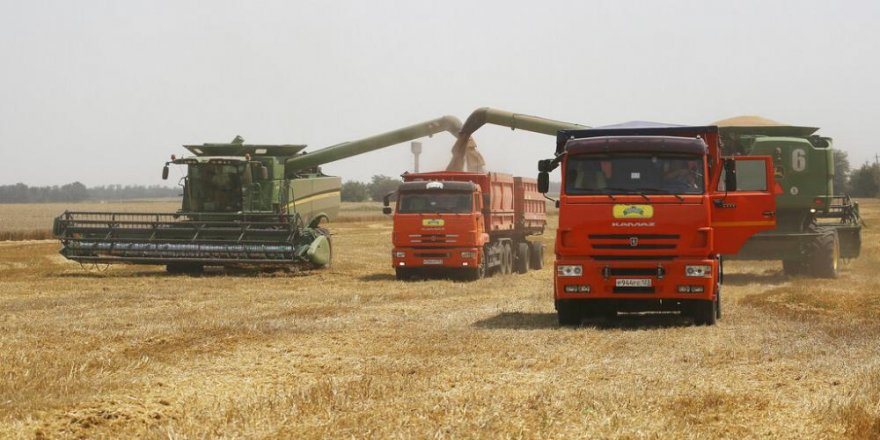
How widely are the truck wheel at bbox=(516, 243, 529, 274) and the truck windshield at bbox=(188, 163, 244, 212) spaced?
8.37 metres

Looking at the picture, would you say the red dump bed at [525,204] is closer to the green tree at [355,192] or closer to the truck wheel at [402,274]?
the truck wheel at [402,274]

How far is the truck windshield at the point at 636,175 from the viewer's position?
643 inches

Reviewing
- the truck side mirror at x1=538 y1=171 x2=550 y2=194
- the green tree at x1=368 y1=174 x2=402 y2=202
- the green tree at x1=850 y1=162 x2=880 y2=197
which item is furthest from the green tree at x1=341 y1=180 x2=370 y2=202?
the truck side mirror at x1=538 y1=171 x2=550 y2=194

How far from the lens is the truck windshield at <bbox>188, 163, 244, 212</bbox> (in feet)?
105

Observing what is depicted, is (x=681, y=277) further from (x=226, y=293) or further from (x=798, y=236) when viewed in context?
(x=798, y=236)

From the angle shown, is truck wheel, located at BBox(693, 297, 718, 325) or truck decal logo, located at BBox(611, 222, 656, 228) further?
truck wheel, located at BBox(693, 297, 718, 325)

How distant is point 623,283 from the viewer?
53.7 feet

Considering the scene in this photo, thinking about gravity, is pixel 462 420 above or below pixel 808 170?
below

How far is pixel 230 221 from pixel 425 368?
1975 centimetres

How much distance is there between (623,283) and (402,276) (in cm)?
1311

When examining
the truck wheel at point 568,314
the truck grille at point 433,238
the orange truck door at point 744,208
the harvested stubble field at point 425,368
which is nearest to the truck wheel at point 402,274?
the truck grille at point 433,238

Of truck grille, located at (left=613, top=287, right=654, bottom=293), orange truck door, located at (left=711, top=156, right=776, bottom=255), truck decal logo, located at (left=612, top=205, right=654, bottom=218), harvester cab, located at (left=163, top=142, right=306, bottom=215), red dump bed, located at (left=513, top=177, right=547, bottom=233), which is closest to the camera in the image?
truck decal logo, located at (left=612, top=205, right=654, bottom=218)

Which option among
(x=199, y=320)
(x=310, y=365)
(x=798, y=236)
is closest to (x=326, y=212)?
(x=798, y=236)

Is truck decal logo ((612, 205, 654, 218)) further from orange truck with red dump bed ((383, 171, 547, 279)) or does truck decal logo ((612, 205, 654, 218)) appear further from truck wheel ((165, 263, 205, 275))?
truck wheel ((165, 263, 205, 275))
